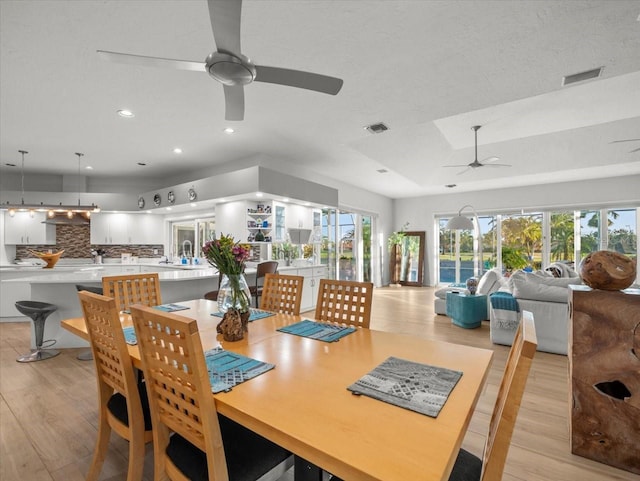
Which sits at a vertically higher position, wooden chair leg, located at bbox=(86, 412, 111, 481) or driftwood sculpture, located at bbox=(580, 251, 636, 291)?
driftwood sculpture, located at bbox=(580, 251, 636, 291)

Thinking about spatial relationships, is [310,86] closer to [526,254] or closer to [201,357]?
[201,357]

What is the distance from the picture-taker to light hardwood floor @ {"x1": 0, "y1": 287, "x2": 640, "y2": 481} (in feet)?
5.95

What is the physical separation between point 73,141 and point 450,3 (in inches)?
203

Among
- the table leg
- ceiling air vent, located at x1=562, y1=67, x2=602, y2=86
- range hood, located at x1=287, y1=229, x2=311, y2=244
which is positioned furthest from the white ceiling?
the table leg

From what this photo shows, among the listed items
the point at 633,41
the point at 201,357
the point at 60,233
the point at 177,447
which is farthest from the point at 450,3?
the point at 60,233

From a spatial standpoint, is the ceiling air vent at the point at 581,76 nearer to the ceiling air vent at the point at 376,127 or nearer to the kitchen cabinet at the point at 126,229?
the ceiling air vent at the point at 376,127

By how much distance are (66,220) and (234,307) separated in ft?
23.0

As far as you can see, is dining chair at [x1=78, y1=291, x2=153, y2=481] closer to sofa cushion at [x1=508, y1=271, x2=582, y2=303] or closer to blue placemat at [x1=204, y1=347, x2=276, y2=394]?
blue placemat at [x1=204, y1=347, x2=276, y2=394]

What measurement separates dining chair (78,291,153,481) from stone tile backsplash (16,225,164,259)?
6582 millimetres

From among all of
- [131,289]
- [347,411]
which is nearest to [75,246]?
[131,289]

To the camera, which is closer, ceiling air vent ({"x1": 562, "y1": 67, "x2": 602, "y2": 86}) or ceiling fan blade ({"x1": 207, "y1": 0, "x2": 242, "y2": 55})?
ceiling fan blade ({"x1": 207, "y1": 0, "x2": 242, "y2": 55})

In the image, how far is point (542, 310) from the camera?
146 inches

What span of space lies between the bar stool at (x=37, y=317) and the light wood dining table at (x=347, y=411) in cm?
295

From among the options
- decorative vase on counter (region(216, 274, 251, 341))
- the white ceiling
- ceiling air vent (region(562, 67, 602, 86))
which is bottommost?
decorative vase on counter (region(216, 274, 251, 341))
